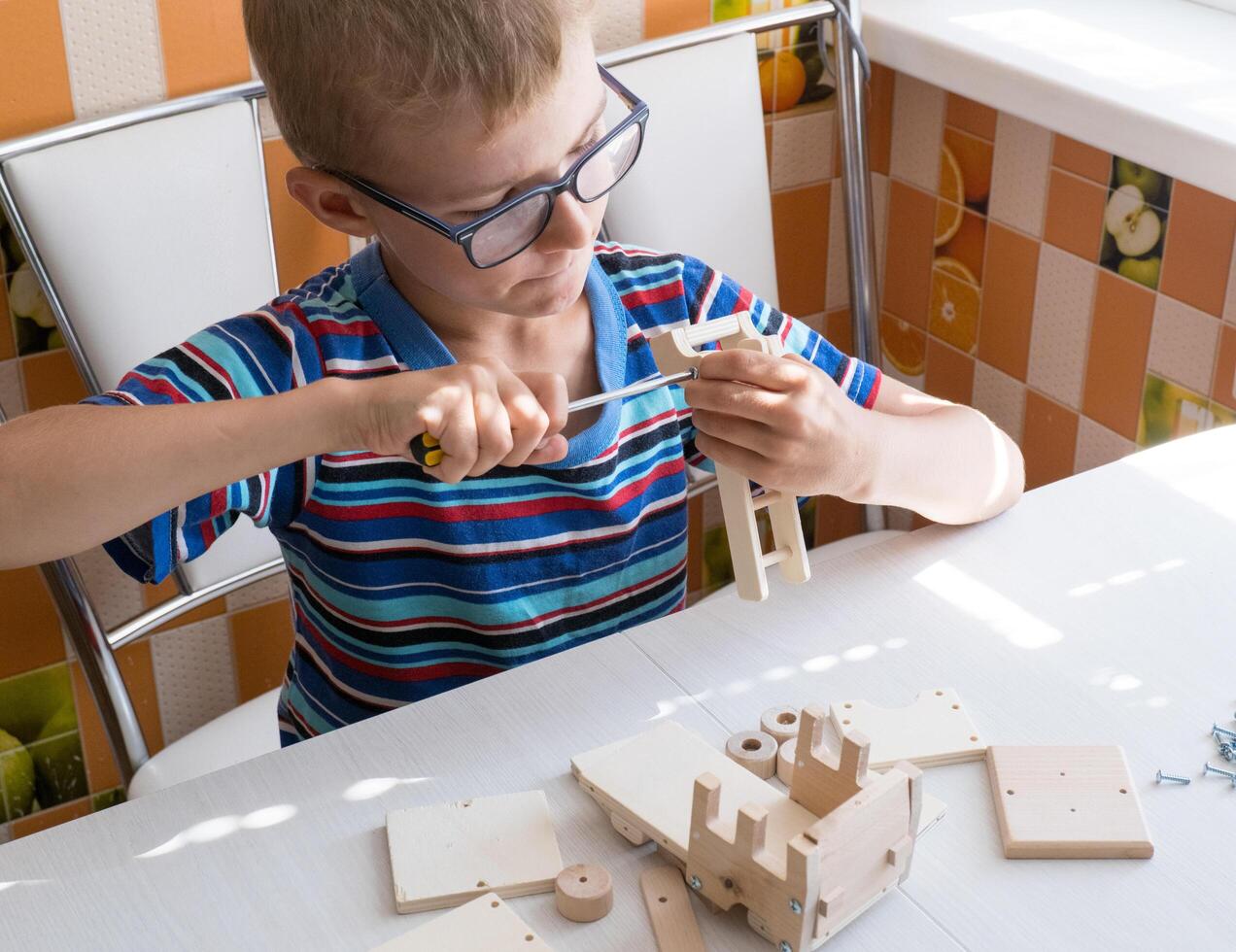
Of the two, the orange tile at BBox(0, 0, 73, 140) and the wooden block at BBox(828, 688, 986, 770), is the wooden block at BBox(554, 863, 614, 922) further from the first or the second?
the orange tile at BBox(0, 0, 73, 140)

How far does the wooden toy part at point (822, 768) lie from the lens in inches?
27.5

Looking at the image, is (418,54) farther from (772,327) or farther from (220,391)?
(772,327)

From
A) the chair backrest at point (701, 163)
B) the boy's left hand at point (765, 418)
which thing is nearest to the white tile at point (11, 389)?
the chair backrest at point (701, 163)

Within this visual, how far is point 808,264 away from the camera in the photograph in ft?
6.20

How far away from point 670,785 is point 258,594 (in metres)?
1.02

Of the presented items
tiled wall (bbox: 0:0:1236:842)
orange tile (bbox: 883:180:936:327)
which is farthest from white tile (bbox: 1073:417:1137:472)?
orange tile (bbox: 883:180:936:327)

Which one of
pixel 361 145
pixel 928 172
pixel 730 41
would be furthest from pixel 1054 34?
pixel 361 145

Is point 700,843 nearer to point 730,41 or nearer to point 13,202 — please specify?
point 13,202

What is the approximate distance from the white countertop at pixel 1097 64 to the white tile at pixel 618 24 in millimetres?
321

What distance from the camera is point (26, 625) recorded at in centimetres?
153

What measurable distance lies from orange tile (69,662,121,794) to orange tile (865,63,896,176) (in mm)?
1157

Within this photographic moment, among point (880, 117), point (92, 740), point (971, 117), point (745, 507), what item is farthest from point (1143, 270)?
point (92, 740)

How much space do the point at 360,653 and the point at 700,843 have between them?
0.46 m

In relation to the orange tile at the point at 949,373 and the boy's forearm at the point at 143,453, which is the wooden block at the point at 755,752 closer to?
the boy's forearm at the point at 143,453
